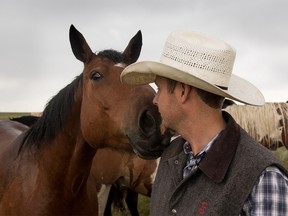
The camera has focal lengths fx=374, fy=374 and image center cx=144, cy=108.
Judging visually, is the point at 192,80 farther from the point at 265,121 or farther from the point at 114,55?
the point at 265,121

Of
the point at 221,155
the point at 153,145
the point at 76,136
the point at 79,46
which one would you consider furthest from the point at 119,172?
the point at 221,155

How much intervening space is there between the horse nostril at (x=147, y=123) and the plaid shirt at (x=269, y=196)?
1.21m

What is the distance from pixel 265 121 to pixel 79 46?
430 centimetres

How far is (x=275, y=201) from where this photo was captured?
1.42m

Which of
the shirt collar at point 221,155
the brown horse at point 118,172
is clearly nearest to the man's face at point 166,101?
the shirt collar at point 221,155

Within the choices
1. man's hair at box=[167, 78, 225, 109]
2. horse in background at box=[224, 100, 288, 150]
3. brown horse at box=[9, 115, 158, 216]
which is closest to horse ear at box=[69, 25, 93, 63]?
man's hair at box=[167, 78, 225, 109]

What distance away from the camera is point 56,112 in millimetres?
3299

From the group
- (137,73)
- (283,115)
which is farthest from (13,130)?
(283,115)

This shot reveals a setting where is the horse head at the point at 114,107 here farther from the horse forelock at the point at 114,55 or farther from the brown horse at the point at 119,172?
the brown horse at the point at 119,172

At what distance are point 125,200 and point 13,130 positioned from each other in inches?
110

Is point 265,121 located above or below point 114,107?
below

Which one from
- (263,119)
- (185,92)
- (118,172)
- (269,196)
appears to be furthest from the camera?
(263,119)

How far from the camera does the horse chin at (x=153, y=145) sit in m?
2.52

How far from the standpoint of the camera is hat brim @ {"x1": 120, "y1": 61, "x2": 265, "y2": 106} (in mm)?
1622
